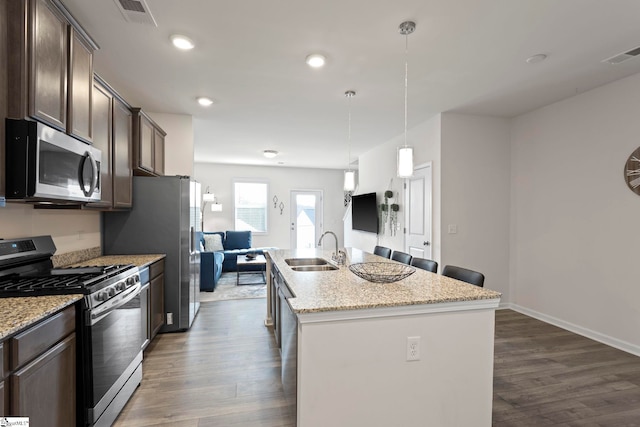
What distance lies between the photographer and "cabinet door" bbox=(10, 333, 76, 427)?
125cm

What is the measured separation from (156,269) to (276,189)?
571cm

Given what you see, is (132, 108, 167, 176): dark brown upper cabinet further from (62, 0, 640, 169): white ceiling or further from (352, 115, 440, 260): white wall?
(352, 115, 440, 260): white wall

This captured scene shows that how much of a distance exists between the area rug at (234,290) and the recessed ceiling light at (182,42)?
355 cm

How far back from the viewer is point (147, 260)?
297 cm

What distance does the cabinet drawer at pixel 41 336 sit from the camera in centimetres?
122

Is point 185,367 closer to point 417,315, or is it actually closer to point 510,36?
point 417,315

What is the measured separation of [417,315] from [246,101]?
3.11 metres

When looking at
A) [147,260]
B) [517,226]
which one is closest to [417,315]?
[147,260]

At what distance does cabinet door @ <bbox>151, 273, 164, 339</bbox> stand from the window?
200 inches

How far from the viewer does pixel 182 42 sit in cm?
240

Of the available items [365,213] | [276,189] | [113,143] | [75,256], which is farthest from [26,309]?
[276,189]

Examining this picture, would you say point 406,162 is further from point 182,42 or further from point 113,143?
point 113,143

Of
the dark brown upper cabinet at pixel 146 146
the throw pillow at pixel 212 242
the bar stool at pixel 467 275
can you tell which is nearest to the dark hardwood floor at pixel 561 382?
the bar stool at pixel 467 275

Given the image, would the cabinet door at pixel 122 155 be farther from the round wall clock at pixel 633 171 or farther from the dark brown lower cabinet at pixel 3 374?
the round wall clock at pixel 633 171
